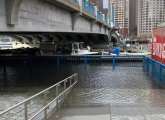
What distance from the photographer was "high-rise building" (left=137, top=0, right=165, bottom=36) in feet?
578

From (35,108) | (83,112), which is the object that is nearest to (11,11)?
(35,108)

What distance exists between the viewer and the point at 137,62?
3356 centimetres

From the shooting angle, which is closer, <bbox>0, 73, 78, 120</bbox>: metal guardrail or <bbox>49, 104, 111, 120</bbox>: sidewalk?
<bbox>0, 73, 78, 120</bbox>: metal guardrail

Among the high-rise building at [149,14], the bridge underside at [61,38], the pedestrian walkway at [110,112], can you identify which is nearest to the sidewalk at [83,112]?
the pedestrian walkway at [110,112]

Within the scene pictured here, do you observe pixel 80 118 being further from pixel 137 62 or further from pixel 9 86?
pixel 137 62

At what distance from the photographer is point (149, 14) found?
182 metres

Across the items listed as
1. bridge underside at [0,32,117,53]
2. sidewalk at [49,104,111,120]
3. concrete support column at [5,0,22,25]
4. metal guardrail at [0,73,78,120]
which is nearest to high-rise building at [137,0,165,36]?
bridge underside at [0,32,117,53]

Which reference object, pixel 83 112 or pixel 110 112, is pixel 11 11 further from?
pixel 110 112

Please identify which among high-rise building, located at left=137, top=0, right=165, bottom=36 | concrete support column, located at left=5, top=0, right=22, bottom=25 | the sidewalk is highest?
high-rise building, located at left=137, top=0, right=165, bottom=36

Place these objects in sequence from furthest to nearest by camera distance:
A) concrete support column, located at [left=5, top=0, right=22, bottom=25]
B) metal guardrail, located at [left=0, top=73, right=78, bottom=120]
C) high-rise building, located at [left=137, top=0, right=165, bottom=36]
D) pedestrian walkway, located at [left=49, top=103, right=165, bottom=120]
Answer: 1. high-rise building, located at [left=137, top=0, right=165, bottom=36]
2. concrete support column, located at [left=5, top=0, right=22, bottom=25]
3. pedestrian walkway, located at [left=49, top=103, right=165, bottom=120]
4. metal guardrail, located at [left=0, top=73, right=78, bottom=120]

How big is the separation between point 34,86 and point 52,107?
28.1 ft

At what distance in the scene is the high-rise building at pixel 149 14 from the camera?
176 metres

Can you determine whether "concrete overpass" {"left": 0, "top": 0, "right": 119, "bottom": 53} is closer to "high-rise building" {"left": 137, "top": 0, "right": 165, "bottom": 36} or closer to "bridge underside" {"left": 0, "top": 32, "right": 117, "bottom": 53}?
"bridge underside" {"left": 0, "top": 32, "right": 117, "bottom": 53}

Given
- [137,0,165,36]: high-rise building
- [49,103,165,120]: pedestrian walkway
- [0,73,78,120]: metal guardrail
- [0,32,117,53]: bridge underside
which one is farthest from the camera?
[137,0,165,36]: high-rise building
